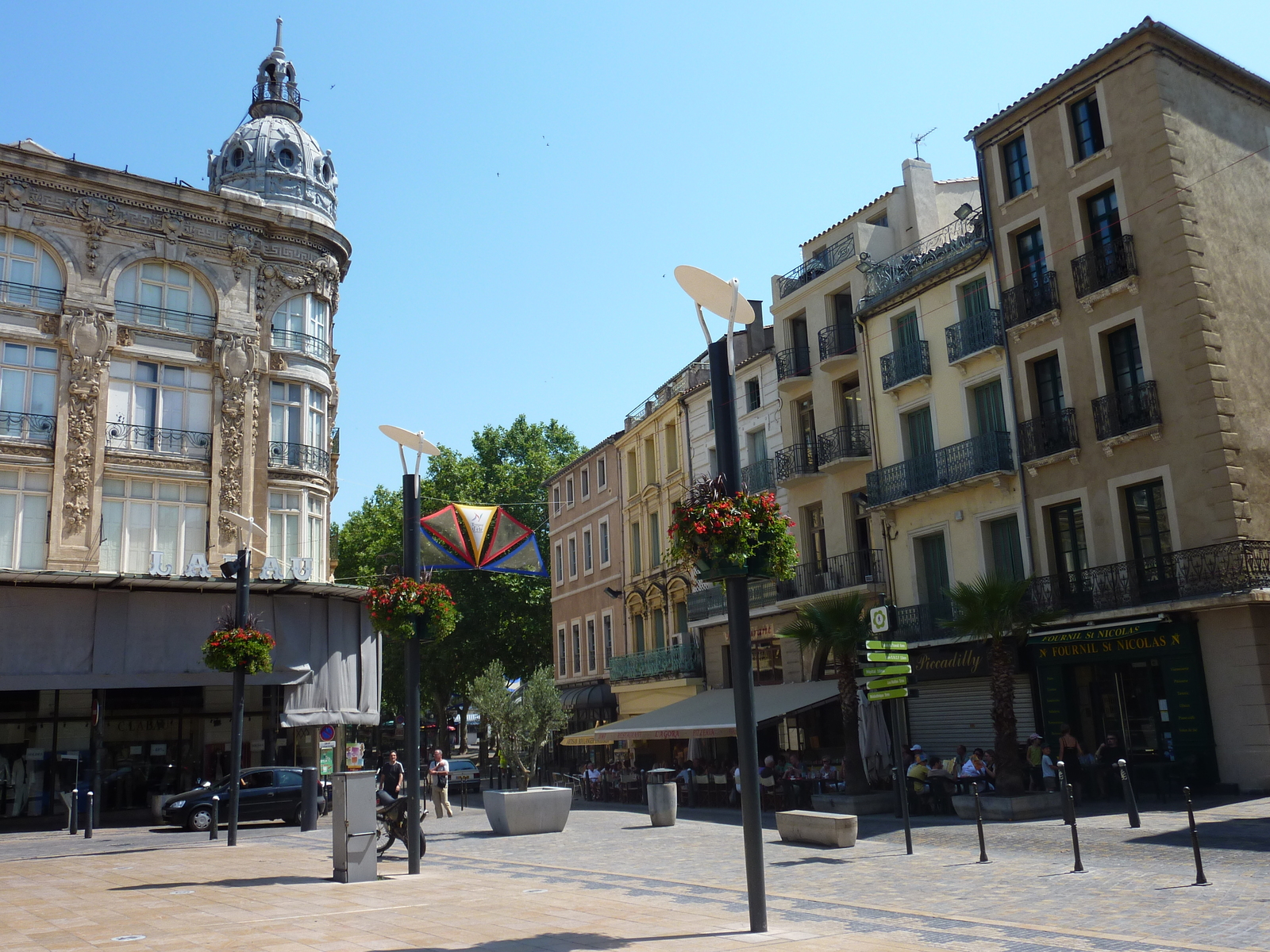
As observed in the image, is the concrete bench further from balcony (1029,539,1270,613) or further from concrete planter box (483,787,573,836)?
balcony (1029,539,1270,613)

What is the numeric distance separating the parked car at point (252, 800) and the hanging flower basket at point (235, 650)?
258 inches

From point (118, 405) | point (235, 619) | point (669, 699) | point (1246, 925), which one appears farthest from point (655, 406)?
point (1246, 925)

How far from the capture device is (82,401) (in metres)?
29.3

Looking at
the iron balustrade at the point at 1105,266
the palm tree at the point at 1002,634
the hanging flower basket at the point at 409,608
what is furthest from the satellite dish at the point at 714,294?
the iron balustrade at the point at 1105,266

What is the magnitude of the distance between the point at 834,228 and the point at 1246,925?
26800mm

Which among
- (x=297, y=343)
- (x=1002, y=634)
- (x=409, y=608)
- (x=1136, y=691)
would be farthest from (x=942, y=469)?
(x=297, y=343)

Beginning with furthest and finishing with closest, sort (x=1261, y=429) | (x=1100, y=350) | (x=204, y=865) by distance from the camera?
(x=1100, y=350) < (x=1261, y=429) < (x=204, y=865)

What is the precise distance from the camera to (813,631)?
76.1 feet

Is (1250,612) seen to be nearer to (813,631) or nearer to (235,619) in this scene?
(813,631)

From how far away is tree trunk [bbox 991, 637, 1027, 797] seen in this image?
19562 millimetres

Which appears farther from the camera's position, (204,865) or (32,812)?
(32,812)

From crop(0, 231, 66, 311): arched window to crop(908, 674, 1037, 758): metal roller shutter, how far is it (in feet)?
83.4

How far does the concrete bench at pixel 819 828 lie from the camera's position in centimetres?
1658

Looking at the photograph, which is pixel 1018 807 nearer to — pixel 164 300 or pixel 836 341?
pixel 836 341
